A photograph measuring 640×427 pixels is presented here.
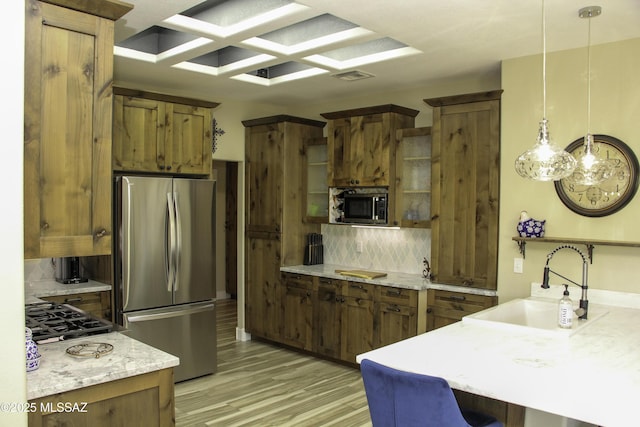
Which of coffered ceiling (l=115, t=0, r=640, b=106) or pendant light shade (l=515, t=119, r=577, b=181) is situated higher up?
coffered ceiling (l=115, t=0, r=640, b=106)

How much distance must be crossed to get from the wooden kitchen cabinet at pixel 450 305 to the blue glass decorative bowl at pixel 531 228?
0.59m

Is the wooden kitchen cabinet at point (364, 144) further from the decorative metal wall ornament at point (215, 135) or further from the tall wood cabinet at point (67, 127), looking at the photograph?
the tall wood cabinet at point (67, 127)

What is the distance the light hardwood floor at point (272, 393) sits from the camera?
3.79 metres

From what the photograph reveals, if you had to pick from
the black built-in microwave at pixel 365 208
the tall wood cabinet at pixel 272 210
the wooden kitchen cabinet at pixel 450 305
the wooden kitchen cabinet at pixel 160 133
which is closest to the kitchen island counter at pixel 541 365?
the wooden kitchen cabinet at pixel 450 305

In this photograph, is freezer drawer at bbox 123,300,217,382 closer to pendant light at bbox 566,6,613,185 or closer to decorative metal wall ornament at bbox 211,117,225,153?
decorative metal wall ornament at bbox 211,117,225,153

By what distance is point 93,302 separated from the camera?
13.8ft

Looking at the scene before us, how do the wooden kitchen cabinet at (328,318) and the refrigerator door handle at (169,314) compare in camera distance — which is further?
the wooden kitchen cabinet at (328,318)

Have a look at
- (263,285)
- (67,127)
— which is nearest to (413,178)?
(263,285)

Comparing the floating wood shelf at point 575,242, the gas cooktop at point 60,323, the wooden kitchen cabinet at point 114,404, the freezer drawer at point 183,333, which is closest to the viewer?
the wooden kitchen cabinet at point 114,404

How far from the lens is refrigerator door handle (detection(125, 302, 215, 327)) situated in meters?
4.25

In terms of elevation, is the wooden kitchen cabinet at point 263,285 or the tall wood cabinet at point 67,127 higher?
the tall wood cabinet at point 67,127

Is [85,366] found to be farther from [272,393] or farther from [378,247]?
[378,247]

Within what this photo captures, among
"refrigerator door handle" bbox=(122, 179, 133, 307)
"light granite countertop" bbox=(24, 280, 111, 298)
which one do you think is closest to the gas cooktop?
"light granite countertop" bbox=(24, 280, 111, 298)

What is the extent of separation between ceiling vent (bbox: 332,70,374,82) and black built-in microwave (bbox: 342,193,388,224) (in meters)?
1.11
